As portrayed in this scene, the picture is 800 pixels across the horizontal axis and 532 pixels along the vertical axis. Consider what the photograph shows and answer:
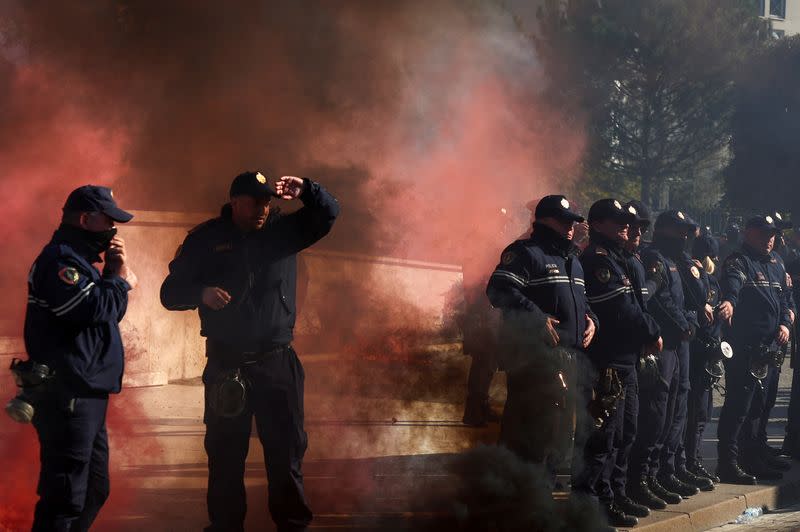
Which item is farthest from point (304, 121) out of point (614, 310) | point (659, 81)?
point (659, 81)

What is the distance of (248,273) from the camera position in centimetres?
455

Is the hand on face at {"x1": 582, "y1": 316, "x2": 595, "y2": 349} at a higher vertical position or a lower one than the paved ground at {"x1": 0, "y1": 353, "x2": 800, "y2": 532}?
higher

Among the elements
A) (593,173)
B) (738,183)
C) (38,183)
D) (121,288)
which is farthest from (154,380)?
(738,183)

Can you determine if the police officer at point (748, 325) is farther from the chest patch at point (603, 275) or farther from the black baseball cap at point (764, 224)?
the chest patch at point (603, 275)

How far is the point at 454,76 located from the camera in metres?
9.44

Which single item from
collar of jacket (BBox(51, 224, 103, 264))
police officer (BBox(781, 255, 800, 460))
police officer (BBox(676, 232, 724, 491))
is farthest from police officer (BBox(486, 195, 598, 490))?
police officer (BBox(781, 255, 800, 460))

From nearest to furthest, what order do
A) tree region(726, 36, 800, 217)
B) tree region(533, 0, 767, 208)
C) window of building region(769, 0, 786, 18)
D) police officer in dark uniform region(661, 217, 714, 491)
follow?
1. police officer in dark uniform region(661, 217, 714, 491)
2. tree region(533, 0, 767, 208)
3. tree region(726, 36, 800, 217)
4. window of building region(769, 0, 786, 18)

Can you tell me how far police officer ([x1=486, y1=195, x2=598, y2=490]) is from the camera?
5.21 metres

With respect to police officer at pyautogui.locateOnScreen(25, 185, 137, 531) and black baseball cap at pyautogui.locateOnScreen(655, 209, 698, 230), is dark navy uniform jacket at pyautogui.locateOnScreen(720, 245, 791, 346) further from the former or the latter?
police officer at pyautogui.locateOnScreen(25, 185, 137, 531)

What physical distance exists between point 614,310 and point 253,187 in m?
2.27

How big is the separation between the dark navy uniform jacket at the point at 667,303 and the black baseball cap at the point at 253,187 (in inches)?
111

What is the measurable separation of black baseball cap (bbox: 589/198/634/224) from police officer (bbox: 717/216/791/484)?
70.1 inches

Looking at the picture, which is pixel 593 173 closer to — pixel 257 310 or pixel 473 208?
pixel 473 208

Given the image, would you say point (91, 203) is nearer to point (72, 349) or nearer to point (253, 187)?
point (72, 349)
